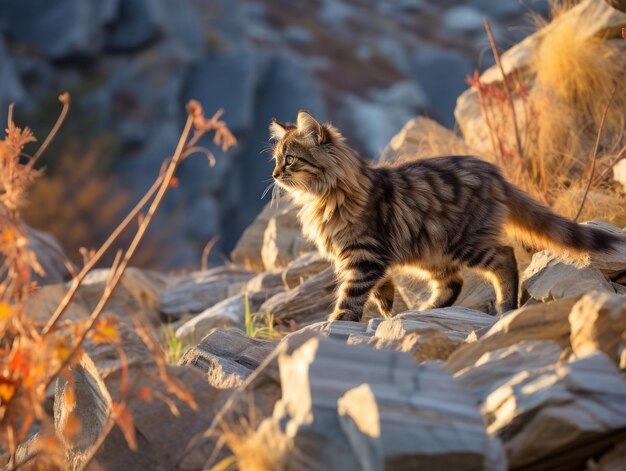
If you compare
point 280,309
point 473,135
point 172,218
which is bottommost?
point 172,218

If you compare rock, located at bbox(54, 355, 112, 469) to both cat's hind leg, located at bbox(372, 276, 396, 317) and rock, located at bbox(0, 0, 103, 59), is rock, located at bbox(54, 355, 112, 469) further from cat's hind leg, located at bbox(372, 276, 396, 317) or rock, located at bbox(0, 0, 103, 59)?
rock, located at bbox(0, 0, 103, 59)

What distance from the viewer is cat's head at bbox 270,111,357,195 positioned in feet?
16.6

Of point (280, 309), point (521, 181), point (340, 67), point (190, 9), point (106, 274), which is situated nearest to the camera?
point (280, 309)

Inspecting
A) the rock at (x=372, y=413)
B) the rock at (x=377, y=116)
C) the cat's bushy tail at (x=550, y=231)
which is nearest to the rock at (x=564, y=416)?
the rock at (x=372, y=413)

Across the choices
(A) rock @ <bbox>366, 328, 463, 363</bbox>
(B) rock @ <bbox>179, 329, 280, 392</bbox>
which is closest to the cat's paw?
(B) rock @ <bbox>179, 329, 280, 392</bbox>

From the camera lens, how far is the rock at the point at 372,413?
2207mm

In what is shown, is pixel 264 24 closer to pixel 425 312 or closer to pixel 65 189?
pixel 65 189

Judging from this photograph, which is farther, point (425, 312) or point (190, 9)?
point (190, 9)

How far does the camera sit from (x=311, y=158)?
511 cm

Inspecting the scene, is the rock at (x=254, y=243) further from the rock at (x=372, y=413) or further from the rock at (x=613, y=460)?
the rock at (x=613, y=460)

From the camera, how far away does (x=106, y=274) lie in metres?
7.46

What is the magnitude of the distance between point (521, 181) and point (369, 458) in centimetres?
449

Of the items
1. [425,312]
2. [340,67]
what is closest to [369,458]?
[425,312]

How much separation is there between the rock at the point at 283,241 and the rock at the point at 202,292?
1.08ft
